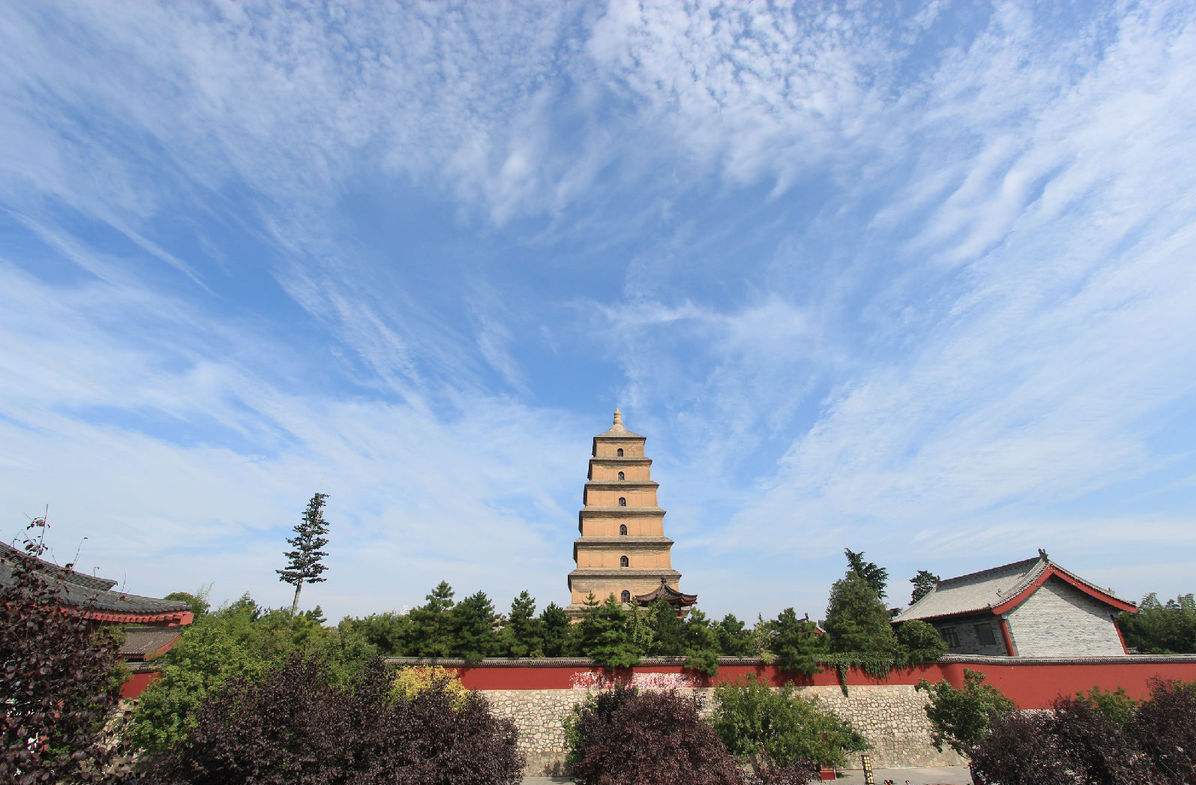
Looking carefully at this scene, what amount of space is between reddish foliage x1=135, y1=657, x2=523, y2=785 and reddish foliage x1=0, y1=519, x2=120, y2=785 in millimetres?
3923

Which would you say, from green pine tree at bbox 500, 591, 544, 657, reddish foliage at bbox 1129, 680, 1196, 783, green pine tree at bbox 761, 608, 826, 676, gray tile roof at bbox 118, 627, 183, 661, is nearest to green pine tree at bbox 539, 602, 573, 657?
green pine tree at bbox 500, 591, 544, 657

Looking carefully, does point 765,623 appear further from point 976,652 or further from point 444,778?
point 444,778

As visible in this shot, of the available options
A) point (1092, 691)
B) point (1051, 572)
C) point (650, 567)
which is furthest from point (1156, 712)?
point (650, 567)

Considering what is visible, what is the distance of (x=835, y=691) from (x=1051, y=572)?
10.8 m

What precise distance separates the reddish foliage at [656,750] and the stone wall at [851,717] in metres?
6.06

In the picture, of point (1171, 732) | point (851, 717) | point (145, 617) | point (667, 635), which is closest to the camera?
point (1171, 732)

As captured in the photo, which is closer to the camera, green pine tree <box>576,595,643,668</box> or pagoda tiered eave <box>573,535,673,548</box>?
green pine tree <box>576,595,643,668</box>

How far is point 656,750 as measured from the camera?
1036 cm

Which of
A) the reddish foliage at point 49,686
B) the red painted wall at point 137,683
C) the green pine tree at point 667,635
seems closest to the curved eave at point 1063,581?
the green pine tree at point 667,635

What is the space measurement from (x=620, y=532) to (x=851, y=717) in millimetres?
15161

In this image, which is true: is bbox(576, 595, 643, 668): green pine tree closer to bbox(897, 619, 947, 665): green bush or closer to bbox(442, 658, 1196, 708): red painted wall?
bbox(442, 658, 1196, 708): red painted wall

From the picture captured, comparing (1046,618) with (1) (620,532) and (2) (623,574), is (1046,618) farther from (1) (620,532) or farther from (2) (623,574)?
(1) (620,532)

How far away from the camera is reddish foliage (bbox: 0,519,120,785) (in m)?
4.98

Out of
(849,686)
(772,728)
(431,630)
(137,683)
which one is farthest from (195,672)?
(849,686)
